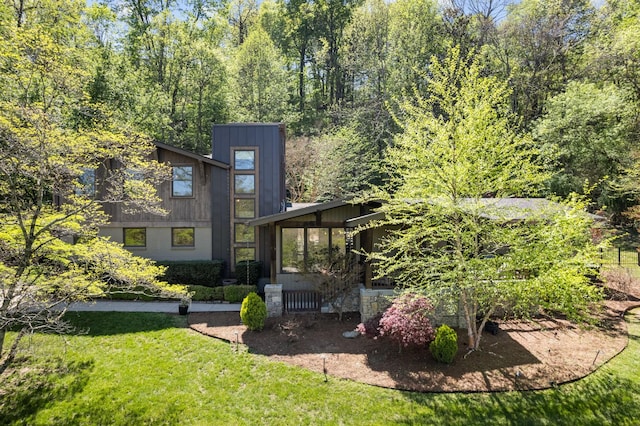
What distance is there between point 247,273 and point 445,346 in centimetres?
798

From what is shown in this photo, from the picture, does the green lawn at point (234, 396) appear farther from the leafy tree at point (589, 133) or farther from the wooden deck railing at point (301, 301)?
the leafy tree at point (589, 133)

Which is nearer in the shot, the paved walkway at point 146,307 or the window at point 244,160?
the paved walkway at point 146,307

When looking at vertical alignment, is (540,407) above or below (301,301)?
below

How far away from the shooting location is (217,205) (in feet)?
46.8

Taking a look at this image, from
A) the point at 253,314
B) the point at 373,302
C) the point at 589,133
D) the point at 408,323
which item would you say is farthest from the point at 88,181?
the point at 589,133

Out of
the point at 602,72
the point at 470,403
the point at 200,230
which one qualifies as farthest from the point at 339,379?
the point at 602,72

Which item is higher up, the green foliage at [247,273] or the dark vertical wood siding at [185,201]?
the dark vertical wood siding at [185,201]

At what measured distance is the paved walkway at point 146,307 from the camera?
36.0 feet

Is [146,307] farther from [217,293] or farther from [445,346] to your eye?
[445,346]

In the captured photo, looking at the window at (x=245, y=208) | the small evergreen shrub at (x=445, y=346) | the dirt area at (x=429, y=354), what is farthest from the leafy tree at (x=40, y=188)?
the small evergreen shrub at (x=445, y=346)

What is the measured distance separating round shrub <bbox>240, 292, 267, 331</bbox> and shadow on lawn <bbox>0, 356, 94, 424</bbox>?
12.3 ft

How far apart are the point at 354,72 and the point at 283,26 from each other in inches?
428

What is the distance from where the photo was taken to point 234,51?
94.1 ft

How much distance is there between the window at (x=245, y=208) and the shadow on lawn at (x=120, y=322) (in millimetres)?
5066
